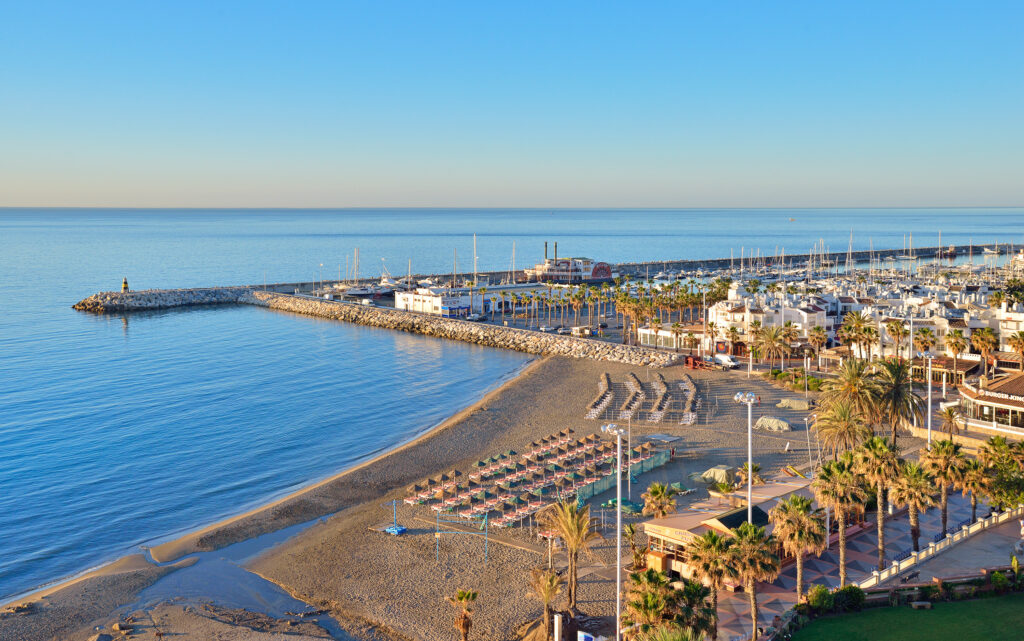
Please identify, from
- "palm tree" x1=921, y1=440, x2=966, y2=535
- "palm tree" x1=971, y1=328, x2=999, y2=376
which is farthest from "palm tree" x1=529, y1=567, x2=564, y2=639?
"palm tree" x1=971, y1=328, x2=999, y2=376

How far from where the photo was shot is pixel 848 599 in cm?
2467

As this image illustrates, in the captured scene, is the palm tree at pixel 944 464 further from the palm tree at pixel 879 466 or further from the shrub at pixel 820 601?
the shrub at pixel 820 601

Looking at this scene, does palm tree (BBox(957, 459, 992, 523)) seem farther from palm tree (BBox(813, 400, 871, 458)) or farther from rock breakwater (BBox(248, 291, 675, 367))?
rock breakwater (BBox(248, 291, 675, 367))

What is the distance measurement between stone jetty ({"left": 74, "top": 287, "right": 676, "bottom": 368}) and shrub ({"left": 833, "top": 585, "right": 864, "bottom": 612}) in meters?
44.8

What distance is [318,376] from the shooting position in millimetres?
70688

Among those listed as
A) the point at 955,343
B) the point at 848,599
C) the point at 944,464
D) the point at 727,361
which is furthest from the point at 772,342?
the point at 848,599

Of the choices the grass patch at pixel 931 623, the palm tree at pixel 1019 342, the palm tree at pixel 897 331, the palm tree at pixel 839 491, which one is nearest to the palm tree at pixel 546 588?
the grass patch at pixel 931 623

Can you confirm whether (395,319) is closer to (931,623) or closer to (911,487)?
(911,487)

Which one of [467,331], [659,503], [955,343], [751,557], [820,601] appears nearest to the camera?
[751,557]

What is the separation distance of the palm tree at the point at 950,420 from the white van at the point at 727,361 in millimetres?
21752

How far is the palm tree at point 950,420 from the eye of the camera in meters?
37.2

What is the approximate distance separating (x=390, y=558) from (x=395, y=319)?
71620 millimetres

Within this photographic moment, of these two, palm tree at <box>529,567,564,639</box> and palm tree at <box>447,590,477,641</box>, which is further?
palm tree at <box>529,567,564,639</box>

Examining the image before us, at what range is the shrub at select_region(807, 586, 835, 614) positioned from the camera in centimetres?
2431
